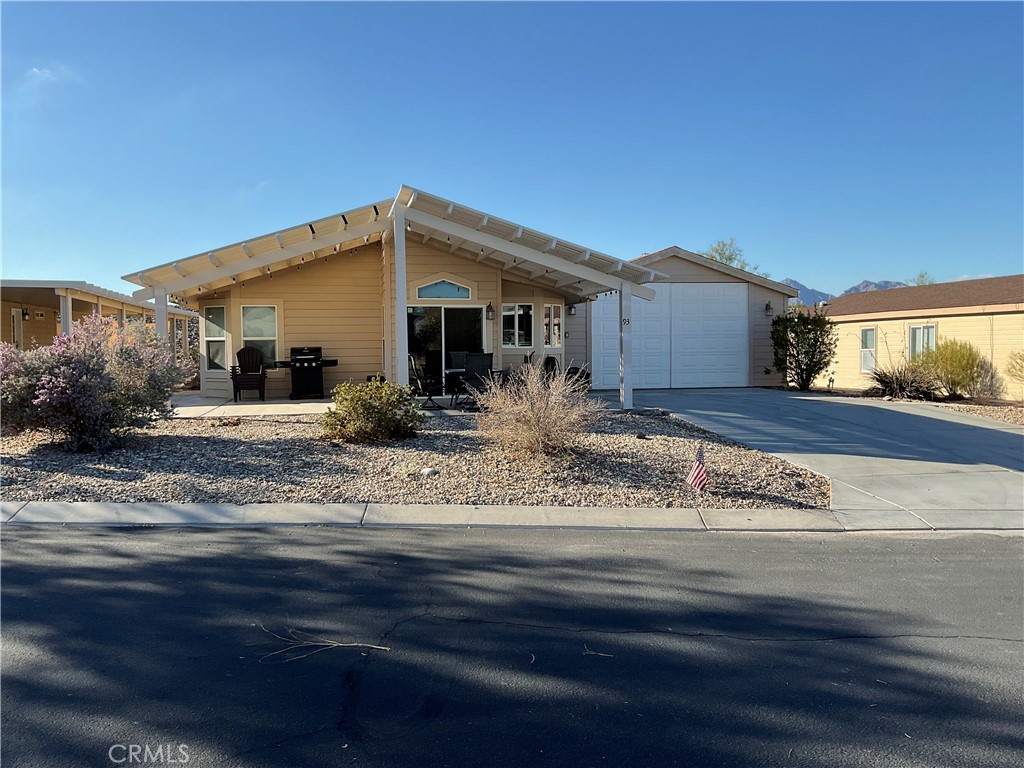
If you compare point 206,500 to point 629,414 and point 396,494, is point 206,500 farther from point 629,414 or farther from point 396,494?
point 629,414

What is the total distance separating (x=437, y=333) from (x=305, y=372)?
3.10 m

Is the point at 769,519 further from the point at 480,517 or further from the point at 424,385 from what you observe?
the point at 424,385

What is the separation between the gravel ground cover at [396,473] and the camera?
8016mm

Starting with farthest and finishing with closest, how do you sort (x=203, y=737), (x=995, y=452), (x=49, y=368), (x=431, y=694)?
(x=995, y=452)
(x=49, y=368)
(x=431, y=694)
(x=203, y=737)

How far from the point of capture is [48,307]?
24156mm

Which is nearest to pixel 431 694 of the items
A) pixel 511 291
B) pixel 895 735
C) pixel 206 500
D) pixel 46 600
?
pixel 895 735

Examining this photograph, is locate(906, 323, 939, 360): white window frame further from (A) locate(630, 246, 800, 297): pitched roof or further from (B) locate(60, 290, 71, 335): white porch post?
(B) locate(60, 290, 71, 335): white porch post

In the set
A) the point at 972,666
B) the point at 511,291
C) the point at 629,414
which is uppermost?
the point at 511,291

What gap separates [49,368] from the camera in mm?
9438

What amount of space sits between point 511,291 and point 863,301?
679 inches

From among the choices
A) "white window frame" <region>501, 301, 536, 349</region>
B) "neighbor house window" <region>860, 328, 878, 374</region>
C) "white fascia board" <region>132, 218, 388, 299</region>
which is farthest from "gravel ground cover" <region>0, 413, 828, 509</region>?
"neighbor house window" <region>860, 328, 878, 374</region>

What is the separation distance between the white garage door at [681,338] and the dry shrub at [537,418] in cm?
1046

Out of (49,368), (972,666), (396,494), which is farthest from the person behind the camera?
(49,368)

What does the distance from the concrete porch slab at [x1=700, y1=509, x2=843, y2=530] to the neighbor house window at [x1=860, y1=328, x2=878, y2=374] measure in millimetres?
17266
